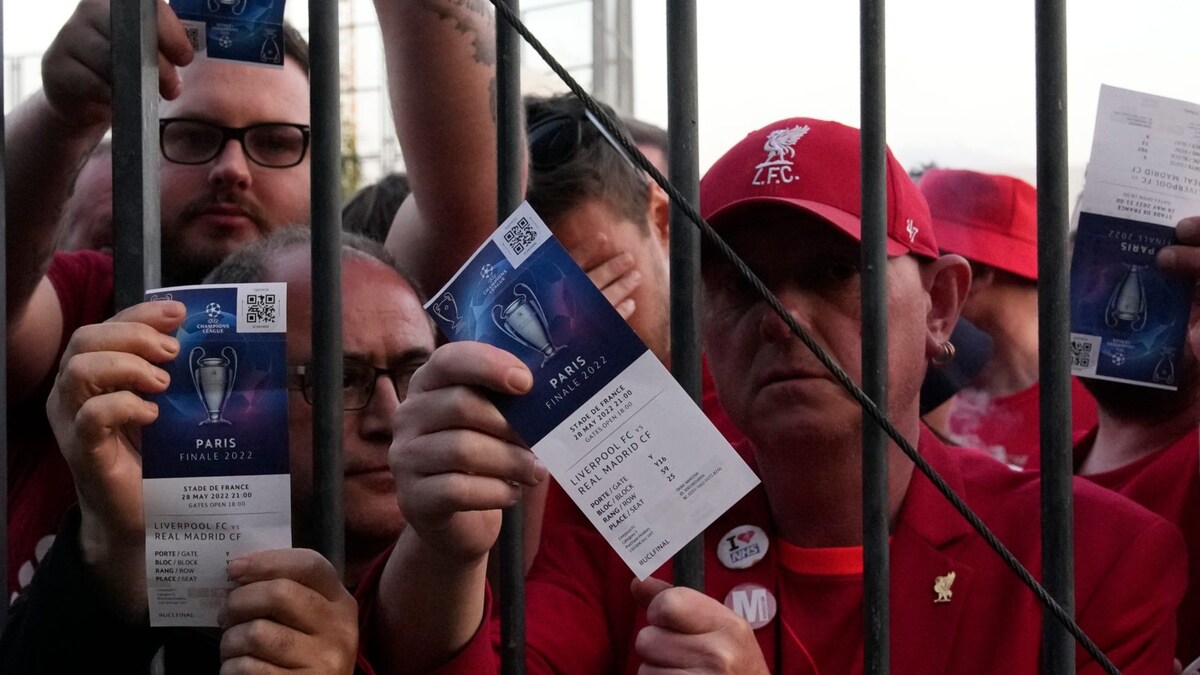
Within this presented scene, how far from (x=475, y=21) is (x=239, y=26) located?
43 cm

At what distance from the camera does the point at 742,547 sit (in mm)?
1760

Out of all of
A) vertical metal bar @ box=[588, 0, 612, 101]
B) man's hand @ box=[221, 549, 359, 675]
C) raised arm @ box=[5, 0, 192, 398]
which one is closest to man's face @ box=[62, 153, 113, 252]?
raised arm @ box=[5, 0, 192, 398]

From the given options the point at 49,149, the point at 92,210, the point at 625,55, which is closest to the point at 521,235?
the point at 49,149

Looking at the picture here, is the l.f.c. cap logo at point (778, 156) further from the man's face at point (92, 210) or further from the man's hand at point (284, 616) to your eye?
the man's face at point (92, 210)

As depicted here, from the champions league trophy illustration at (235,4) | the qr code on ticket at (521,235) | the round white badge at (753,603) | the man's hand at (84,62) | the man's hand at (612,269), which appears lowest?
the round white badge at (753,603)

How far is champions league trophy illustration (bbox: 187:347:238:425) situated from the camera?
48.7 inches

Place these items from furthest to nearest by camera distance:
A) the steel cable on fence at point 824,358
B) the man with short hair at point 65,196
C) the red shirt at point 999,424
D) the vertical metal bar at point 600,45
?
1. the vertical metal bar at point 600,45
2. the red shirt at point 999,424
3. the man with short hair at point 65,196
4. the steel cable on fence at point 824,358

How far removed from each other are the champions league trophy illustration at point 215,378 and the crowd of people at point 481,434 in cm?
3

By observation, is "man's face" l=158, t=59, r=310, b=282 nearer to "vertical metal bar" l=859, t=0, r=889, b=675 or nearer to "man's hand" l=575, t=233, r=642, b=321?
"man's hand" l=575, t=233, r=642, b=321

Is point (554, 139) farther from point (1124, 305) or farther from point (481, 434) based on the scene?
point (481, 434)

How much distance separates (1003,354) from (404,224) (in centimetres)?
A: 158

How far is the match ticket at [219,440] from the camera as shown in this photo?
1.23 meters

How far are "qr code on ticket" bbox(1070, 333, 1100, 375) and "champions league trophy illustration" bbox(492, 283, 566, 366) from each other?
2.12 feet

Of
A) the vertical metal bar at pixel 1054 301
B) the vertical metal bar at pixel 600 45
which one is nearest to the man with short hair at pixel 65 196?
the vertical metal bar at pixel 1054 301
